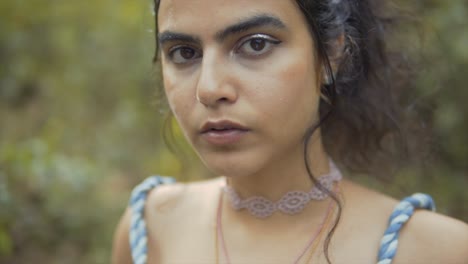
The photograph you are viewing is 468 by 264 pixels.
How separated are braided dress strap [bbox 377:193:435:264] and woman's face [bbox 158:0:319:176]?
0.29 m

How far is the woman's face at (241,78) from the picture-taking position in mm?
1241

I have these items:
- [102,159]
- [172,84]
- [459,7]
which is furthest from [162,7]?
[102,159]

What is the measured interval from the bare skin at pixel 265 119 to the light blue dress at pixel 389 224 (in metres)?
0.02

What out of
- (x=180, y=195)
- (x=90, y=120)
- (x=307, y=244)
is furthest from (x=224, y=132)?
(x=90, y=120)

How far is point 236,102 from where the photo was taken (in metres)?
1.24

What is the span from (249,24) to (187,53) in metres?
0.17

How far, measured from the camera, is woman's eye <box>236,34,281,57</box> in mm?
1267

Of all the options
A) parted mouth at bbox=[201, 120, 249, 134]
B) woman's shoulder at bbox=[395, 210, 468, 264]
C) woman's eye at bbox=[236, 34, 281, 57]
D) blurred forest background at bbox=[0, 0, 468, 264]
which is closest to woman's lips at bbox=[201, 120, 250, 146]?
parted mouth at bbox=[201, 120, 249, 134]

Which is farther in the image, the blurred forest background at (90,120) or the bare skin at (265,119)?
the blurred forest background at (90,120)

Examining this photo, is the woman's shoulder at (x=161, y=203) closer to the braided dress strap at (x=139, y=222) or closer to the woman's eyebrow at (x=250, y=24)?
the braided dress strap at (x=139, y=222)

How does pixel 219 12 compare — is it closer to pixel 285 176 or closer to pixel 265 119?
pixel 265 119

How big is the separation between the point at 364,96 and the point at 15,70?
2475 mm

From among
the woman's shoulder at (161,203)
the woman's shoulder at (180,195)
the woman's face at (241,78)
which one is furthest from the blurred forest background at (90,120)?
the woman's face at (241,78)

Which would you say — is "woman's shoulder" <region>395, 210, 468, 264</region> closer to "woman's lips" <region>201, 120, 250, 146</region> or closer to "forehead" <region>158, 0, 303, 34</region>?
Result: "woman's lips" <region>201, 120, 250, 146</region>
